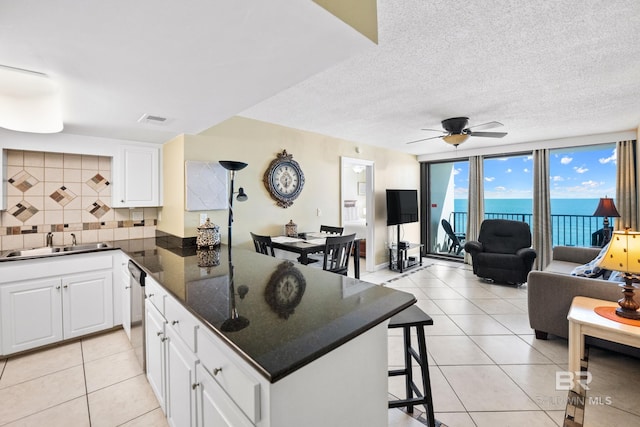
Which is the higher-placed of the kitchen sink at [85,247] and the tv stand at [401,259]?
the kitchen sink at [85,247]

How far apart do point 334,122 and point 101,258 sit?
293cm

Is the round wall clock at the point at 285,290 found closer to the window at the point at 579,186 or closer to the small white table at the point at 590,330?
the small white table at the point at 590,330

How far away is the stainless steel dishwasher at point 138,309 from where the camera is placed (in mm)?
1938

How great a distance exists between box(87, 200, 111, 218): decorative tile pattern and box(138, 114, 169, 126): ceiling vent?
1356 millimetres

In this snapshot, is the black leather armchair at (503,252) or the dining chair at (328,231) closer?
the dining chair at (328,231)

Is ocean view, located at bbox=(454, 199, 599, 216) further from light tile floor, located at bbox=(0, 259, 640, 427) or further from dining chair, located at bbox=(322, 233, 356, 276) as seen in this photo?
dining chair, located at bbox=(322, 233, 356, 276)

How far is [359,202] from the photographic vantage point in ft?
25.7

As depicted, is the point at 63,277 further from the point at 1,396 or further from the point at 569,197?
the point at 569,197

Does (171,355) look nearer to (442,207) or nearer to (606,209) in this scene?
(606,209)

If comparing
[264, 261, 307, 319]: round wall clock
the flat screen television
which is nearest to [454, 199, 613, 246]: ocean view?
the flat screen television

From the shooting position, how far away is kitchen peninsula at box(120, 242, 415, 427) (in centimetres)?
80

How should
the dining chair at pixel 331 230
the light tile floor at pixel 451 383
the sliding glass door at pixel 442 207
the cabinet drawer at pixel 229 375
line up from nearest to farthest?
the cabinet drawer at pixel 229 375 → the light tile floor at pixel 451 383 → the dining chair at pixel 331 230 → the sliding glass door at pixel 442 207

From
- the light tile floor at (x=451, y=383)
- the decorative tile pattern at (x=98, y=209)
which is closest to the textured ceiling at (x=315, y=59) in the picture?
the decorative tile pattern at (x=98, y=209)

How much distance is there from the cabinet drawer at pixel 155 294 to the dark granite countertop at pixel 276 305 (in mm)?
78
